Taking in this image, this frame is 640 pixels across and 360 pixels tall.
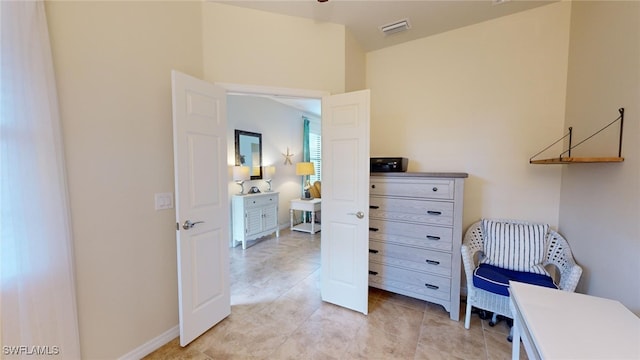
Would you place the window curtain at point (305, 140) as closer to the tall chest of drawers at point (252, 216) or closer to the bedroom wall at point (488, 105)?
the tall chest of drawers at point (252, 216)

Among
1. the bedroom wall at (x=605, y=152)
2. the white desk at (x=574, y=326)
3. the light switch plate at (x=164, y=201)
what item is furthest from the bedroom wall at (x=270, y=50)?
the white desk at (x=574, y=326)

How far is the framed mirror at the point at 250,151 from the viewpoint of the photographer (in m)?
4.18

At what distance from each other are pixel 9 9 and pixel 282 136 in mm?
4114

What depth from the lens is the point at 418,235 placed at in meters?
2.29

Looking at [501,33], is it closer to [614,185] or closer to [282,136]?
[614,185]

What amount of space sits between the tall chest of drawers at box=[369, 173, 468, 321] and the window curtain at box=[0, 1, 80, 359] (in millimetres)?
2292

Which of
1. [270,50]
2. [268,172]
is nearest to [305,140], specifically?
[268,172]

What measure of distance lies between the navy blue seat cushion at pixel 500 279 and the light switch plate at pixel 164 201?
8.33 ft

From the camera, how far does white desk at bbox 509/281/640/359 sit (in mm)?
878

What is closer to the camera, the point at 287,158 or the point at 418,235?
the point at 418,235

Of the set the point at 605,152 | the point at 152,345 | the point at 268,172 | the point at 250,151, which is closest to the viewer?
the point at 605,152

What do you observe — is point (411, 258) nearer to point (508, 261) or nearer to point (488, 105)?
point (508, 261)

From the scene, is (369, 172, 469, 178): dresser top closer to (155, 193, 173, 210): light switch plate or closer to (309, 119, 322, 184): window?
(155, 193, 173, 210): light switch plate

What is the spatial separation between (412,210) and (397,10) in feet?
5.99
